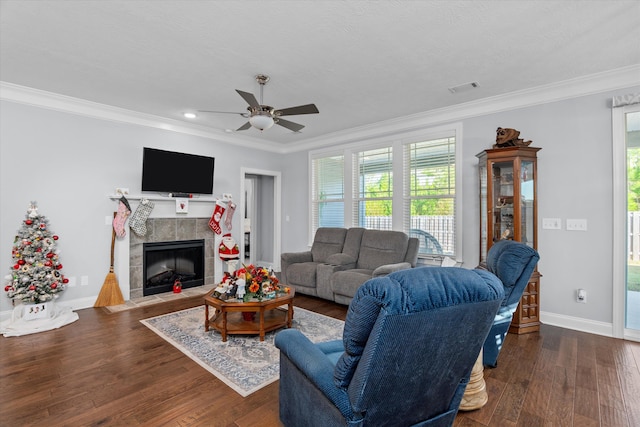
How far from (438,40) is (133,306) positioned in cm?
457

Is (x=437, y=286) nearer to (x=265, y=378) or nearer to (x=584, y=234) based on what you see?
(x=265, y=378)

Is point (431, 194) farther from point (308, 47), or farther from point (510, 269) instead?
point (308, 47)

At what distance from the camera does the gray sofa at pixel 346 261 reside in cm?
411

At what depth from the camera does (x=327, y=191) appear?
19.4ft

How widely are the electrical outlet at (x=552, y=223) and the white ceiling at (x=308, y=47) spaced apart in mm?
1493

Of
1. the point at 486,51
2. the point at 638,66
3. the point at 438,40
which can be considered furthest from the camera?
the point at 638,66

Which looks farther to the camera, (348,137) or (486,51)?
(348,137)

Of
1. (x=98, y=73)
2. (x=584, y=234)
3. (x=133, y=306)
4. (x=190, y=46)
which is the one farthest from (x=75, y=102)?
(x=584, y=234)

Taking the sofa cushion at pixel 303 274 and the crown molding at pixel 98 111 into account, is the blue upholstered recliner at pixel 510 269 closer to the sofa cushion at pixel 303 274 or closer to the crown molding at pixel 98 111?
the sofa cushion at pixel 303 274

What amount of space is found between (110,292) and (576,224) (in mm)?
5640

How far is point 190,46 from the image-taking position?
8.84 feet

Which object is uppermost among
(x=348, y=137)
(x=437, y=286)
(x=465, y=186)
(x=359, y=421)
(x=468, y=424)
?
(x=348, y=137)

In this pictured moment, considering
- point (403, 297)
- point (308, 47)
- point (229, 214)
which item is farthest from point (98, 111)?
point (403, 297)

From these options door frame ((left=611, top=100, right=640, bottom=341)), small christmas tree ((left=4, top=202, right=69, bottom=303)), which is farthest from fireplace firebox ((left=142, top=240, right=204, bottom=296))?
door frame ((left=611, top=100, right=640, bottom=341))
